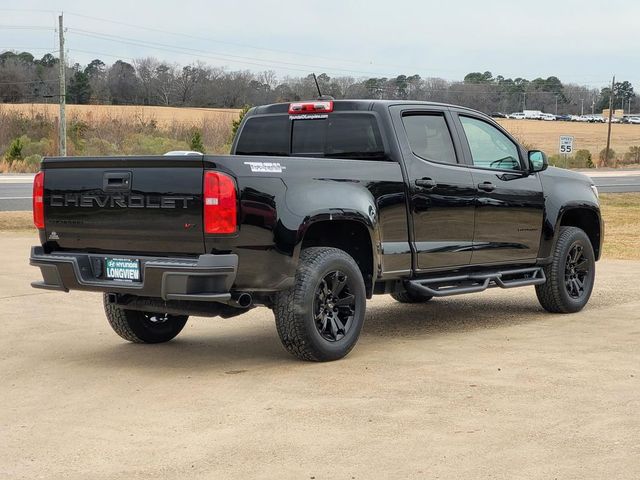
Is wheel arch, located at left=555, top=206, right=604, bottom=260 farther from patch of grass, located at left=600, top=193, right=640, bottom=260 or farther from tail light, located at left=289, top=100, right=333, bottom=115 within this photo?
patch of grass, located at left=600, top=193, right=640, bottom=260

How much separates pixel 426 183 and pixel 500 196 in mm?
1093

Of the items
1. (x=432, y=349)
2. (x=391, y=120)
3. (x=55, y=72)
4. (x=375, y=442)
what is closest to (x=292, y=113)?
(x=391, y=120)

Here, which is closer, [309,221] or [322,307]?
[309,221]

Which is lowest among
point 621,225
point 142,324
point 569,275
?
point 621,225

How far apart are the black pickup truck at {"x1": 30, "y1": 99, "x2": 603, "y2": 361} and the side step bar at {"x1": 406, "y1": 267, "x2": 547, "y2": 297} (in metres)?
0.02

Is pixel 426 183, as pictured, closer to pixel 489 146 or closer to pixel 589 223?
pixel 489 146

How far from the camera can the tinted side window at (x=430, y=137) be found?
28.6 ft

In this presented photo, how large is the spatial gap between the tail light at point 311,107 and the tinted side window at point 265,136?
0.12 metres

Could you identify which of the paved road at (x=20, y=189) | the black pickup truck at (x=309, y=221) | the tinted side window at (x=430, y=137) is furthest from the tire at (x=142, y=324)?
the paved road at (x=20, y=189)

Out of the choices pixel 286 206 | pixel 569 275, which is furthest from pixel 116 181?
pixel 569 275

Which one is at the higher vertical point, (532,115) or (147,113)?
(532,115)

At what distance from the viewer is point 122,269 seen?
287 inches

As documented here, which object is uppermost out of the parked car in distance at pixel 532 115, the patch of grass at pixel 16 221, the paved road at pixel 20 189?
the parked car in distance at pixel 532 115

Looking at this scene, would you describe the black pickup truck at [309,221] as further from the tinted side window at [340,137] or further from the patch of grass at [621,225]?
the patch of grass at [621,225]
